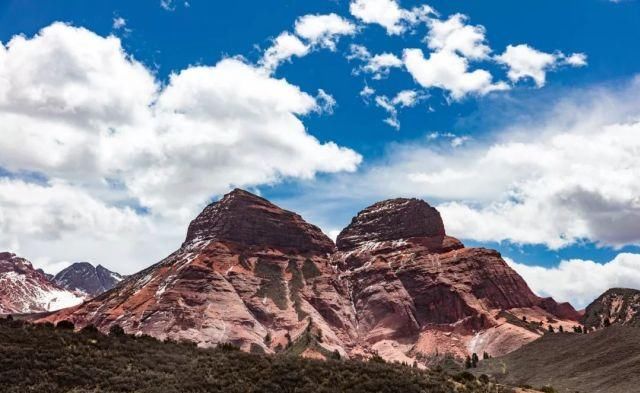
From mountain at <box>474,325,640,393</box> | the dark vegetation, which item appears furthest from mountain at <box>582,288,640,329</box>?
the dark vegetation

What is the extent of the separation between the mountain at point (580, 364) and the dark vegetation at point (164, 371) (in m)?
41.8

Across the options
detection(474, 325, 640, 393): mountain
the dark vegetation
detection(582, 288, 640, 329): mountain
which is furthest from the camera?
detection(582, 288, 640, 329): mountain

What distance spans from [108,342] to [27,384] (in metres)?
10.1

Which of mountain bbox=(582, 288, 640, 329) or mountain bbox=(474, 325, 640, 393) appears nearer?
mountain bbox=(474, 325, 640, 393)

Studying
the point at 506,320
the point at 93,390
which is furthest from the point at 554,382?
the point at 506,320

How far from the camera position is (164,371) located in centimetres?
4450

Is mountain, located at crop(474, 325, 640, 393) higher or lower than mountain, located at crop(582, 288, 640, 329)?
lower

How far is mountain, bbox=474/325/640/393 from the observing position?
87.1 metres

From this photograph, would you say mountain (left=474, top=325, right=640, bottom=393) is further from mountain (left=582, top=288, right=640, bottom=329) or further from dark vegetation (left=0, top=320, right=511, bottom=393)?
mountain (left=582, top=288, right=640, bottom=329)

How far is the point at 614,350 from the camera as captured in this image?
338ft

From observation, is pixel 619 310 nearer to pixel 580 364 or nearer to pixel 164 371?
pixel 580 364

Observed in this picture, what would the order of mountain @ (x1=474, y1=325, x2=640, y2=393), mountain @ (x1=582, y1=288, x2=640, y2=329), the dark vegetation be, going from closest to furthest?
the dark vegetation, mountain @ (x1=474, y1=325, x2=640, y2=393), mountain @ (x1=582, y1=288, x2=640, y2=329)

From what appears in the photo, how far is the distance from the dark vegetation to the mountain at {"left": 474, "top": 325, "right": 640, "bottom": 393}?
137 ft

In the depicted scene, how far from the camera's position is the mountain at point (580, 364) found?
8706 centimetres
